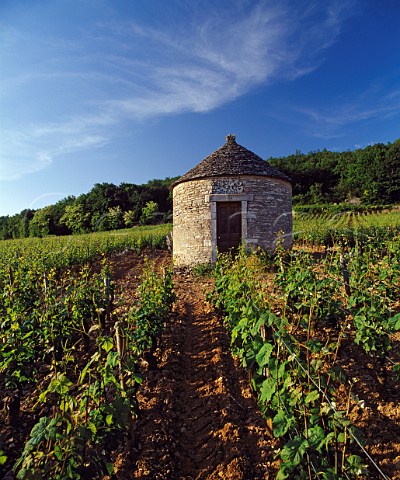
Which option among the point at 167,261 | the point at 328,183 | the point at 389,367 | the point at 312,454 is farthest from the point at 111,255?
the point at 328,183

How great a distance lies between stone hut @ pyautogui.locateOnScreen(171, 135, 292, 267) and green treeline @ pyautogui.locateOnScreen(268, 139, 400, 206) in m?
26.4

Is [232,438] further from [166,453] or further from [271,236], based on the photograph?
[271,236]

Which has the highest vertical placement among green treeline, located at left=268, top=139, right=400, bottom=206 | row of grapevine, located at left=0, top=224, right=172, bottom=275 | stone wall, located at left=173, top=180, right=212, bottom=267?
green treeline, located at left=268, top=139, right=400, bottom=206

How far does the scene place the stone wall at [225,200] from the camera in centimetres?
1078

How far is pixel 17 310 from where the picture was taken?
4.82 m

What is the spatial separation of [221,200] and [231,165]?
139cm

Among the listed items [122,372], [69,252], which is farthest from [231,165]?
[122,372]

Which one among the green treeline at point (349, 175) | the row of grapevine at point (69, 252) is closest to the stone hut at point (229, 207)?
the row of grapevine at point (69, 252)

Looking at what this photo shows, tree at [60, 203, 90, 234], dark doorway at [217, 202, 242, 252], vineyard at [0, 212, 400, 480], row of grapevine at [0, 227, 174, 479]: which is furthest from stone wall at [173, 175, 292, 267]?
tree at [60, 203, 90, 234]

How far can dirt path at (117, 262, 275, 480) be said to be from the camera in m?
2.81

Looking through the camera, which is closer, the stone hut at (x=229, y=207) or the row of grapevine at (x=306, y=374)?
the row of grapevine at (x=306, y=374)

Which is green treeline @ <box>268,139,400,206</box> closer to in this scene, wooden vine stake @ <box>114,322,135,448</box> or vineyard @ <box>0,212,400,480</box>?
vineyard @ <box>0,212,400,480</box>

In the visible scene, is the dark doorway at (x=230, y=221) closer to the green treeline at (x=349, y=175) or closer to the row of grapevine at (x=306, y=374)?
the row of grapevine at (x=306, y=374)

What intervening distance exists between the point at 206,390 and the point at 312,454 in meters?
2.03
